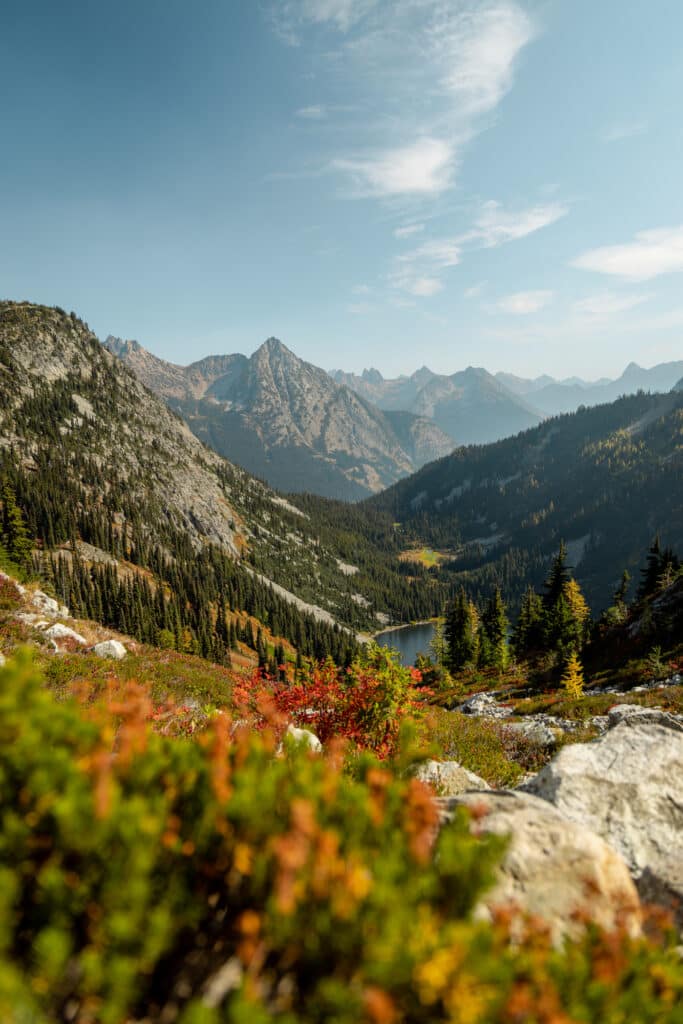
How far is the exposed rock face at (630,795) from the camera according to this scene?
622 cm

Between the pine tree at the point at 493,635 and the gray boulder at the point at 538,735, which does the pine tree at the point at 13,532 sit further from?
the gray boulder at the point at 538,735

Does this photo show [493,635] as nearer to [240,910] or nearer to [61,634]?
[61,634]

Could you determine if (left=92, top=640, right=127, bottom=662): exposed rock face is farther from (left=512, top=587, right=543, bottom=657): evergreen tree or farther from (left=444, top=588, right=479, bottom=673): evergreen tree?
(left=512, top=587, right=543, bottom=657): evergreen tree

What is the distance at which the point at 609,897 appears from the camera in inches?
167

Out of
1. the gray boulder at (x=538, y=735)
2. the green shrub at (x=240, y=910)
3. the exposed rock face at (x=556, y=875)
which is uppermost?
the green shrub at (x=240, y=910)

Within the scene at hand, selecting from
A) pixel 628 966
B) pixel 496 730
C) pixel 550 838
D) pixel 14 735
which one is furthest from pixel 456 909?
pixel 496 730

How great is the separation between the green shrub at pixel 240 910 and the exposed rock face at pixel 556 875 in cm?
67

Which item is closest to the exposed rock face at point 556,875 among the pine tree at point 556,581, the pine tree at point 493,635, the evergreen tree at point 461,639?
the pine tree at point 556,581

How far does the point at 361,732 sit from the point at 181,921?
9495 mm

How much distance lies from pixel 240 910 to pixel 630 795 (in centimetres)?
691

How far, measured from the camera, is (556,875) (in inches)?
169

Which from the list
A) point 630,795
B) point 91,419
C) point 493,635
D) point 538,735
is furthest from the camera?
point 91,419

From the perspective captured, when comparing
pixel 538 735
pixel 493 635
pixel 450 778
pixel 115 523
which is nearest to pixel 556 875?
pixel 450 778

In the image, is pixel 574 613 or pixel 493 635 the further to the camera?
pixel 493 635
